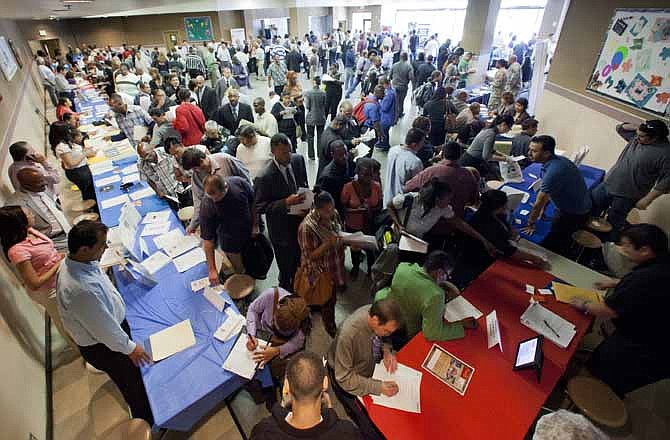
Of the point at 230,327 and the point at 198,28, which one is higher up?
the point at 198,28

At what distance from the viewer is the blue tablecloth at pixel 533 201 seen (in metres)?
3.54

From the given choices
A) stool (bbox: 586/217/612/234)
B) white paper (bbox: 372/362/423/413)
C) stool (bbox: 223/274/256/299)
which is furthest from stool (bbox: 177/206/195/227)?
stool (bbox: 586/217/612/234)

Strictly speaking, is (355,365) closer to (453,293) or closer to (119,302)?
(453,293)

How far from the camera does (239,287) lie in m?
2.89

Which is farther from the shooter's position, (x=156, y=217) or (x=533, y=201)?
(x=533, y=201)

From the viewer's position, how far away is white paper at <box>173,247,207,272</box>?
2.92m

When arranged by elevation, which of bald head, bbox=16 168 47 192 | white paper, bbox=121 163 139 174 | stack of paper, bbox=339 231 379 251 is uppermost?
bald head, bbox=16 168 47 192

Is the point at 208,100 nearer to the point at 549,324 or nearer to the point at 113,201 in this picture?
the point at 113,201

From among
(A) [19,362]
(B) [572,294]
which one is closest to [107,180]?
(A) [19,362]

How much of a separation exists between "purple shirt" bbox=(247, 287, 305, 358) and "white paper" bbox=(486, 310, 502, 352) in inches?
52.1

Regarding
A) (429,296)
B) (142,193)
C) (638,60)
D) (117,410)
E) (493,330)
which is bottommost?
(117,410)

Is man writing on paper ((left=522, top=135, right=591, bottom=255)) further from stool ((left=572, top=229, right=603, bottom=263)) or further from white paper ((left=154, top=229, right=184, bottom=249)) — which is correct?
white paper ((left=154, top=229, right=184, bottom=249))

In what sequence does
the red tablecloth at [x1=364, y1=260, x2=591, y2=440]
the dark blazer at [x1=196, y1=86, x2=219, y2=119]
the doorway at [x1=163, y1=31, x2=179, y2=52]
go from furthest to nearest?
1. the doorway at [x1=163, y1=31, x2=179, y2=52]
2. the dark blazer at [x1=196, y1=86, x2=219, y2=119]
3. the red tablecloth at [x1=364, y1=260, x2=591, y2=440]

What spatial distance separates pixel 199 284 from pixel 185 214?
1.47 m
